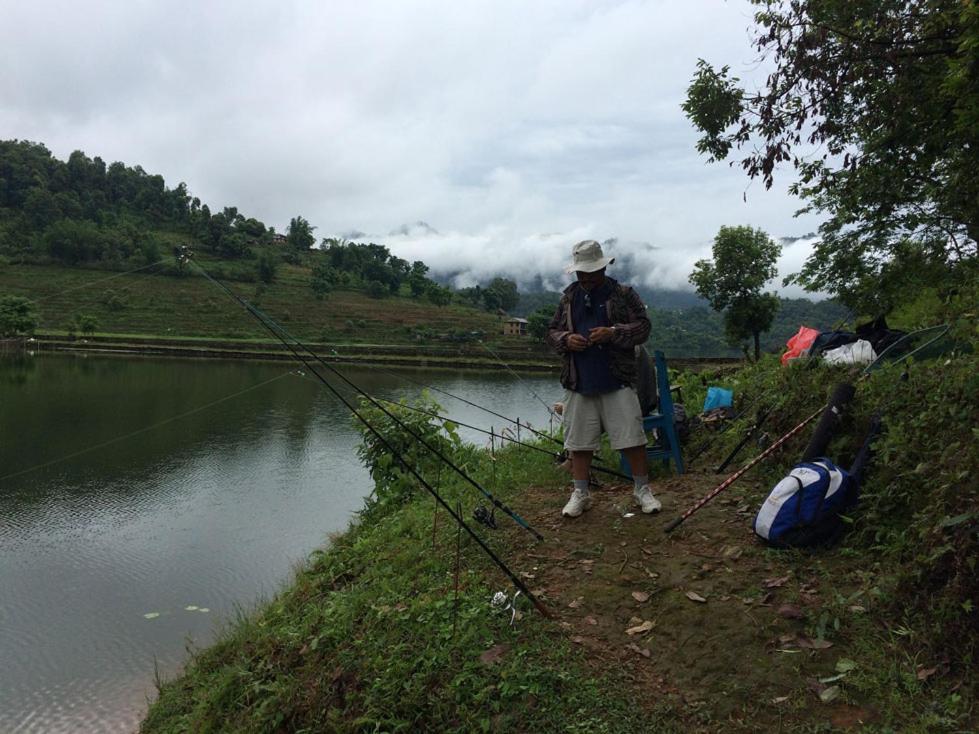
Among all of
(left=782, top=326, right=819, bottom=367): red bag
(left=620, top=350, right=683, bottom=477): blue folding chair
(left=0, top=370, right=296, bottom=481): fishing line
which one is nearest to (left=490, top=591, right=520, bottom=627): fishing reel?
(left=620, top=350, right=683, bottom=477): blue folding chair

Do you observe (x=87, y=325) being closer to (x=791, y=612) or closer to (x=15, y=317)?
(x=15, y=317)

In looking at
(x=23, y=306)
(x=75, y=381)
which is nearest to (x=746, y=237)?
(x=75, y=381)

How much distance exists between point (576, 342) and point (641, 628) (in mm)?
1838

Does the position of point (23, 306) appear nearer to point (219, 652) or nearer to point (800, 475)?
point (219, 652)

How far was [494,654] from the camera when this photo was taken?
3318mm

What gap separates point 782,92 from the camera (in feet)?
18.6

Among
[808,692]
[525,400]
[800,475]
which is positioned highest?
[800,475]

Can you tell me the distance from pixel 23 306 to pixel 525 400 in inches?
1847

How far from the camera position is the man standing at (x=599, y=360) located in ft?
14.3

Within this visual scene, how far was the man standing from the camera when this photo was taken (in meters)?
4.36

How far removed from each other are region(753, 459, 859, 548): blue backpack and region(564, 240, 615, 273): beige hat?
184 cm

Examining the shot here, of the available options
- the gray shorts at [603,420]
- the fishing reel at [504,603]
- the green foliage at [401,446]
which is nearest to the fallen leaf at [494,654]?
the fishing reel at [504,603]

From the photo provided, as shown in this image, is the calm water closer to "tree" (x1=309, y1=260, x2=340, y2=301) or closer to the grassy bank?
the grassy bank

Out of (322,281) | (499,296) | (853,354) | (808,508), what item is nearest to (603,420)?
(808,508)
